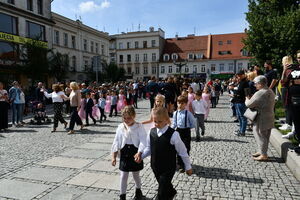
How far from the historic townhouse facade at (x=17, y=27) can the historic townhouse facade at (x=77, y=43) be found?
3428 mm

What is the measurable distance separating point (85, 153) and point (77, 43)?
113 ft

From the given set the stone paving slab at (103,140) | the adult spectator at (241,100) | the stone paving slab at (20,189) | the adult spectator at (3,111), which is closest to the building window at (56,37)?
the adult spectator at (3,111)

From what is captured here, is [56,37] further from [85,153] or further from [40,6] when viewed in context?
[85,153]

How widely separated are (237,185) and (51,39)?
30626mm

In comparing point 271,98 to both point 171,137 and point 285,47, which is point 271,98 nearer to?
point 171,137

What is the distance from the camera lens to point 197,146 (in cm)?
665

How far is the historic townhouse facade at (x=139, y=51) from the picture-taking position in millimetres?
58062

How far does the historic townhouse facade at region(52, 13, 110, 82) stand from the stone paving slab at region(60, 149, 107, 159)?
27.9 m

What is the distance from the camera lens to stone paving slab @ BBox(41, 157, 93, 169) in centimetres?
540

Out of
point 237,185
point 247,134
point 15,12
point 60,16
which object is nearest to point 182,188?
point 237,185

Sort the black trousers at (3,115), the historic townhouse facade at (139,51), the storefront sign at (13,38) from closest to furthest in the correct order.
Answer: the black trousers at (3,115), the storefront sign at (13,38), the historic townhouse facade at (139,51)

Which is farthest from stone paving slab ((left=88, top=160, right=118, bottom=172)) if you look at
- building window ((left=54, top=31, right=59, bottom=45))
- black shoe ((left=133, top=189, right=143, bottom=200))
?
building window ((left=54, top=31, right=59, bottom=45))

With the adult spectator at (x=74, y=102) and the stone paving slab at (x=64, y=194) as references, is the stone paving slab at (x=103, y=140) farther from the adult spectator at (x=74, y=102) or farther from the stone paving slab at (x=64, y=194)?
the stone paving slab at (x=64, y=194)

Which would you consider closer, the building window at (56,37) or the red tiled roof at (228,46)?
the building window at (56,37)
